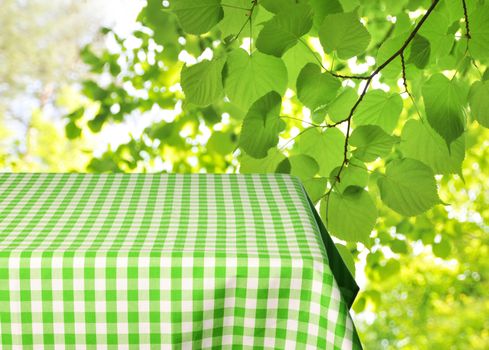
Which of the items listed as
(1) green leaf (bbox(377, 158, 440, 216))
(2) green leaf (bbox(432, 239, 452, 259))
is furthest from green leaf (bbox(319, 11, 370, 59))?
(2) green leaf (bbox(432, 239, 452, 259))

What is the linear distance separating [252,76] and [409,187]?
348 mm

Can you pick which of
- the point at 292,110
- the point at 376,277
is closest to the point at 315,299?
the point at 376,277

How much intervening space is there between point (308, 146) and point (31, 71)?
17050 millimetres

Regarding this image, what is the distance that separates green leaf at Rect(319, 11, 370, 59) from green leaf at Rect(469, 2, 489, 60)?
20 cm

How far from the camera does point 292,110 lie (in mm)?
4422

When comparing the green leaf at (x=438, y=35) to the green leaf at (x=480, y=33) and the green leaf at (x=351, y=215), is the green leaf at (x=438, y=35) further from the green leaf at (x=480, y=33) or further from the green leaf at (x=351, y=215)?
the green leaf at (x=351, y=215)

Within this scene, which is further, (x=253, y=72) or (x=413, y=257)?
(x=413, y=257)

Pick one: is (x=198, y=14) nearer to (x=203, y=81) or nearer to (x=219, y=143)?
(x=203, y=81)

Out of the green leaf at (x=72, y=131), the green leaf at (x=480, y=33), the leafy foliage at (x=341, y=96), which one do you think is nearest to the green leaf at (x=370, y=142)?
the leafy foliage at (x=341, y=96)

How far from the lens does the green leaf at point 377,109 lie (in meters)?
1.41

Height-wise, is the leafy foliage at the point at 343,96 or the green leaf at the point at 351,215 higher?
the leafy foliage at the point at 343,96

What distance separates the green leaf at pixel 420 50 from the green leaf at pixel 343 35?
10 centimetres

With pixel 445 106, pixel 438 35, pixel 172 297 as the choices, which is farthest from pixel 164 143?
pixel 172 297

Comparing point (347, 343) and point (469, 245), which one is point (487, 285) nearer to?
point (469, 245)
